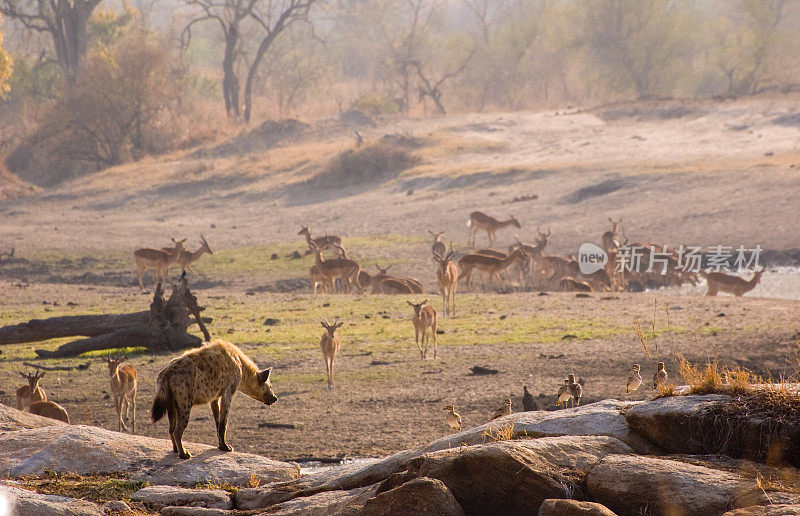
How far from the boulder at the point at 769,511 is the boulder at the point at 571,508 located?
2.13 ft

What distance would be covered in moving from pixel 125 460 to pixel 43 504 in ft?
Result: 5.34

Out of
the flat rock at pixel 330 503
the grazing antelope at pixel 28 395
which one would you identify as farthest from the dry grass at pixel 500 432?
the grazing antelope at pixel 28 395

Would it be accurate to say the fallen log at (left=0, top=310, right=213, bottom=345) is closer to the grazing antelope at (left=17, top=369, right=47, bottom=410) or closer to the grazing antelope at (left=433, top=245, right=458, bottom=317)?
the grazing antelope at (left=17, top=369, right=47, bottom=410)

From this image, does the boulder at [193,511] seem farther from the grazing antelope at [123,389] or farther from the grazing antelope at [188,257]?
the grazing antelope at [188,257]

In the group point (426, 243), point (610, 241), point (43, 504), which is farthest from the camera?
point (426, 243)

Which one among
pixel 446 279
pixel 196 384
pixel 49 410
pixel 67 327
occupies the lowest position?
pixel 49 410

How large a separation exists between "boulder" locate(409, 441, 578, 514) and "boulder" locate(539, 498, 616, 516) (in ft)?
1.02

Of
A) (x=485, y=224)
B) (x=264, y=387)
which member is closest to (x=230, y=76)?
(x=485, y=224)

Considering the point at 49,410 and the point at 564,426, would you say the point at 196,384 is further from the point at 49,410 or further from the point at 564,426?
the point at 49,410

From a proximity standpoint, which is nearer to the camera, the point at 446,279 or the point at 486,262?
the point at 446,279

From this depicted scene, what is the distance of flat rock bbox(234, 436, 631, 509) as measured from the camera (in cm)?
578

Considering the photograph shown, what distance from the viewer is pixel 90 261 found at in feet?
86.8

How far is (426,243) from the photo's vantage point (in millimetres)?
27484

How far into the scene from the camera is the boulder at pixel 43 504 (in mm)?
5442
